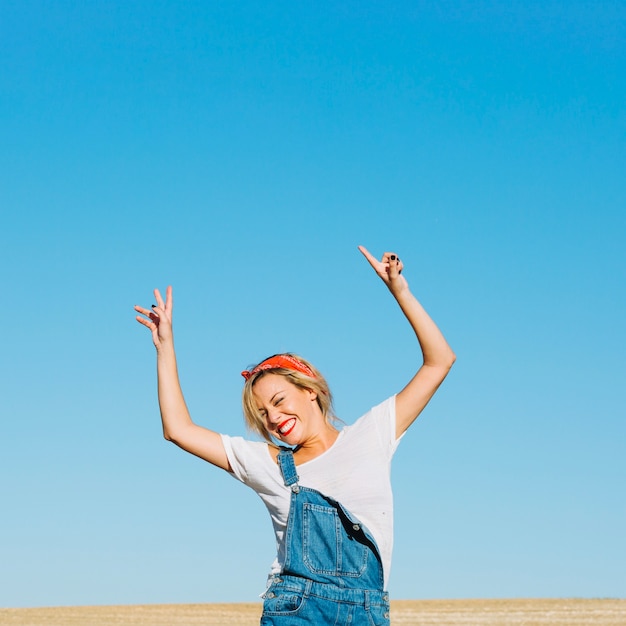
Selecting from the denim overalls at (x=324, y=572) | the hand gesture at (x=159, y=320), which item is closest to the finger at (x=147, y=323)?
the hand gesture at (x=159, y=320)

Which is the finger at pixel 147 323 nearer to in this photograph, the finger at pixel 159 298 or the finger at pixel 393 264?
the finger at pixel 159 298

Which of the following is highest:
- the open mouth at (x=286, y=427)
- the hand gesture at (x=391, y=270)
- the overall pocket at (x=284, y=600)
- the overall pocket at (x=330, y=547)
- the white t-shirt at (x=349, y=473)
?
the hand gesture at (x=391, y=270)

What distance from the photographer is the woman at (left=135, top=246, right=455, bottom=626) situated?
467cm

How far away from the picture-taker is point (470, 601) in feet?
91.6

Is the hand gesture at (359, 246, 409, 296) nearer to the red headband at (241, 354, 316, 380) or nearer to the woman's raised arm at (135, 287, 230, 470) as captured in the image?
the red headband at (241, 354, 316, 380)

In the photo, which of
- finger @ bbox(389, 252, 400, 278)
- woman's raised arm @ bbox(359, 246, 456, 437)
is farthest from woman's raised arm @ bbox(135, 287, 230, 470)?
finger @ bbox(389, 252, 400, 278)

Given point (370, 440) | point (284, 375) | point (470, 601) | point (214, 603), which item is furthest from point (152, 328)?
point (214, 603)

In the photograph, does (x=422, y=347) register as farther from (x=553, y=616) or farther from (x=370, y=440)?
(x=553, y=616)

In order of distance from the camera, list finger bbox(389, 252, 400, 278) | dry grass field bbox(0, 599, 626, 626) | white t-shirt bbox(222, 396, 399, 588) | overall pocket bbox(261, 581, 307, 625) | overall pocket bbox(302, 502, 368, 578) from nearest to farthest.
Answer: overall pocket bbox(261, 581, 307, 625)
overall pocket bbox(302, 502, 368, 578)
white t-shirt bbox(222, 396, 399, 588)
finger bbox(389, 252, 400, 278)
dry grass field bbox(0, 599, 626, 626)

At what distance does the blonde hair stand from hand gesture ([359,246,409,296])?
24.4 inches

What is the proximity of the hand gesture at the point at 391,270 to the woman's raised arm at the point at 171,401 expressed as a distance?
113cm

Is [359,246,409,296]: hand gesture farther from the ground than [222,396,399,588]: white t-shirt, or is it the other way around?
[359,246,409,296]: hand gesture

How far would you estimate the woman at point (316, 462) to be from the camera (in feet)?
15.3

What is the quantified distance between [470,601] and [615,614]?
20.4 ft
